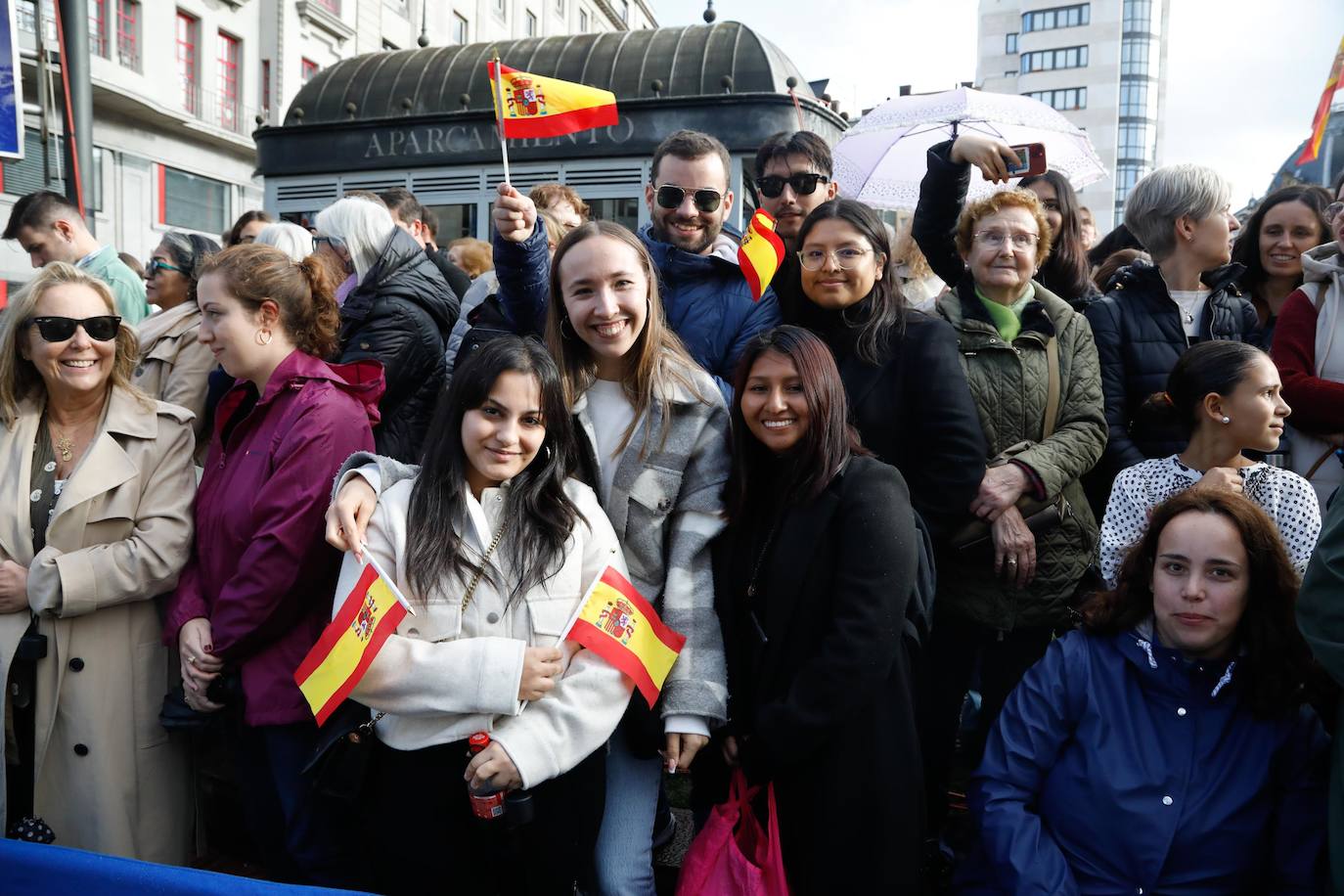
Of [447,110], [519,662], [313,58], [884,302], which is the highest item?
[313,58]

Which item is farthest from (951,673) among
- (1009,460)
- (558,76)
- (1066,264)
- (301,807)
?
(558,76)

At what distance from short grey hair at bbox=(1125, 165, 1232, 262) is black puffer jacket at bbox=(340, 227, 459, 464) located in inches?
108

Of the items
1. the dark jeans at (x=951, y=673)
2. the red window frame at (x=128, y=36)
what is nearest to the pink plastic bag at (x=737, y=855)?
the dark jeans at (x=951, y=673)

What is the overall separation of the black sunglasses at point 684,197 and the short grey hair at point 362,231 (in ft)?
4.17

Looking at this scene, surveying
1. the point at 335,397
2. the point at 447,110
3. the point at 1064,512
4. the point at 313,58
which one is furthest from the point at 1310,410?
the point at 313,58

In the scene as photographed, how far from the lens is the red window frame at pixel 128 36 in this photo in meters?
22.2

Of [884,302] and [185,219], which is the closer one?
[884,302]

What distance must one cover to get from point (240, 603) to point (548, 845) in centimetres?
109

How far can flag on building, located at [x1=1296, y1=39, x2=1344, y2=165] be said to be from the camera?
4539 millimetres

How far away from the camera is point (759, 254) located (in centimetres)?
295

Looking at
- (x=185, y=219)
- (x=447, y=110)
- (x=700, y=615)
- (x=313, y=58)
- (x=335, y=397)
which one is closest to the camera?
(x=700, y=615)

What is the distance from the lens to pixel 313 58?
27.3 metres

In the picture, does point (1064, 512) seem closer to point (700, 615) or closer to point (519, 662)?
point (700, 615)

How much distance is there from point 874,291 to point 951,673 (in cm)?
127
